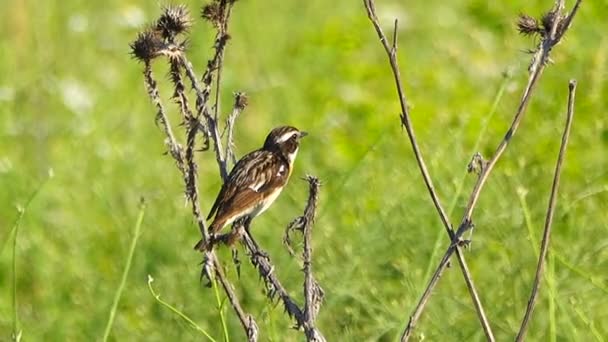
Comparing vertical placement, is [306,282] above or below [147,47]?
below

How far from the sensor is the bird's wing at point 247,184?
4176 millimetres

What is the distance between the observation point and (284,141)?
184 inches

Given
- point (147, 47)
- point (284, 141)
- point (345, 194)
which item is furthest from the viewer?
point (345, 194)

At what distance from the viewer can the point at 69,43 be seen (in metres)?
10.5

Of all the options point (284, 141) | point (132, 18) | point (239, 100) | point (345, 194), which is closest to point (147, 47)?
point (239, 100)

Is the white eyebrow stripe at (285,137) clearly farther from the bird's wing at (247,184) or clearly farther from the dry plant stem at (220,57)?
the dry plant stem at (220,57)

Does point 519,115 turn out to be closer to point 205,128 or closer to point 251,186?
point 205,128

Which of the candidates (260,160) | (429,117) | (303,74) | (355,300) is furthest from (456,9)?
(260,160)

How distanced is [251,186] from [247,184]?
2 centimetres

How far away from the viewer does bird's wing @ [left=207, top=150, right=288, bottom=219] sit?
4176 mm

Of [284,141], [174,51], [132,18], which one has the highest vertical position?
[132,18]

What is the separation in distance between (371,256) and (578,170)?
40.1 inches

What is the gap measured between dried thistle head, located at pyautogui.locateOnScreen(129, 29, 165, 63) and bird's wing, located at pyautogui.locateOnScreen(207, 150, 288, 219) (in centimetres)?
66

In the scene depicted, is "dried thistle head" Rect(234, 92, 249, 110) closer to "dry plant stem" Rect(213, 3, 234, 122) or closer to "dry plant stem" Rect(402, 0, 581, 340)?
"dry plant stem" Rect(213, 3, 234, 122)
